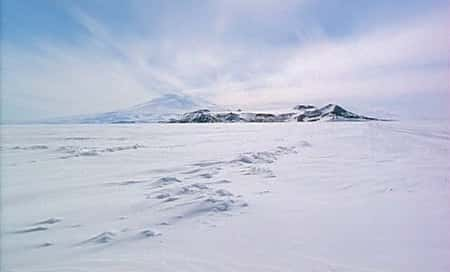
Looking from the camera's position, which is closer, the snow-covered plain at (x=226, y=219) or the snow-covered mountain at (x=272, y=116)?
the snow-covered plain at (x=226, y=219)

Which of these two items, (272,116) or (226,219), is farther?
(272,116)

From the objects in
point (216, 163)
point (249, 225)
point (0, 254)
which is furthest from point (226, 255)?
point (216, 163)

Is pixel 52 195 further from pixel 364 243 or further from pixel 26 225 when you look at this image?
pixel 364 243

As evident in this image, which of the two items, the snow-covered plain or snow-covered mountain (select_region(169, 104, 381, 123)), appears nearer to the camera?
the snow-covered plain

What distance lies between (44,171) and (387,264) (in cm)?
593

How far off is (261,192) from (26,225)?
9.23 feet

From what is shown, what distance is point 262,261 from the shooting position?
2.48 m

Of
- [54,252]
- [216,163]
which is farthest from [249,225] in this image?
[216,163]

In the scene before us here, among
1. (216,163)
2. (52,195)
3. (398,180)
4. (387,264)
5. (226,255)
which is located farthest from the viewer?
(216,163)

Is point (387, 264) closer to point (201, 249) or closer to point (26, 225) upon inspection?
point (201, 249)

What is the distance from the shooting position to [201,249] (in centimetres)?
276

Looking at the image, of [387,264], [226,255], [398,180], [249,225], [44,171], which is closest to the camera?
[387,264]

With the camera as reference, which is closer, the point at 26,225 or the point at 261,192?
the point at 26,225

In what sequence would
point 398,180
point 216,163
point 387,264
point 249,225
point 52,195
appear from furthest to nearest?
point 216,163 < point 398,180 < point 52,195 < point 249,225 < point 387,264
